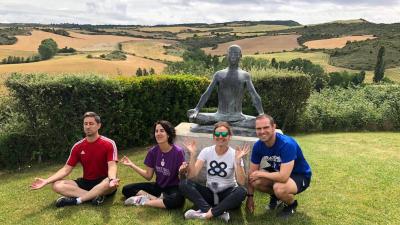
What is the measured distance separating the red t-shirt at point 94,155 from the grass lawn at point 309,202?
1.78ft

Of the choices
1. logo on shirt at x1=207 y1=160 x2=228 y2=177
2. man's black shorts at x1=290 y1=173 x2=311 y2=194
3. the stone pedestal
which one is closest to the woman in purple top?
logo on shirt at x1=207 y1=160 x2=228 y2=177

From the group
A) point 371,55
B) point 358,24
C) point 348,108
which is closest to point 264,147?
point 348,108

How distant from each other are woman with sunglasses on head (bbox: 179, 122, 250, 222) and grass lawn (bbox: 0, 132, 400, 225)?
8.5 inches

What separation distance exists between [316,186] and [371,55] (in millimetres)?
55606

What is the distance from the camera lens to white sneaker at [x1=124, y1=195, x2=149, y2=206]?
648 cm

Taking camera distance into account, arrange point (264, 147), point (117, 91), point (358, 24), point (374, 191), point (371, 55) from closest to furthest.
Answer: point (264, 147)
point (374, 191)
point (117, 91)
point (371, 55)
point (358, 24)

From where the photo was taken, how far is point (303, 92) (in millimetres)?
Result: 15133

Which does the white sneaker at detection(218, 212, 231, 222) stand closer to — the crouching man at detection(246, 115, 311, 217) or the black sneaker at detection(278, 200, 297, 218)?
the crouching man at detection(246, 115, 311, 217)

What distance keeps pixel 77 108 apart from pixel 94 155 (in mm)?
4414

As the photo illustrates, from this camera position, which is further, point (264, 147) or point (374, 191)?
point (374, 191)

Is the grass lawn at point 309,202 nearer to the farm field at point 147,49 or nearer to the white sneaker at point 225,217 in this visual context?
the white sneaker at point 225,217

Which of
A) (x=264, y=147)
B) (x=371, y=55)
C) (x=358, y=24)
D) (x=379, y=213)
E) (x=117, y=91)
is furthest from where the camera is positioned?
(x=358, y=24)

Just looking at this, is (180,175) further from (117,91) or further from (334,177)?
(117,91)

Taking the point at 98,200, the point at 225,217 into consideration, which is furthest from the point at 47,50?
the point at 225,217
